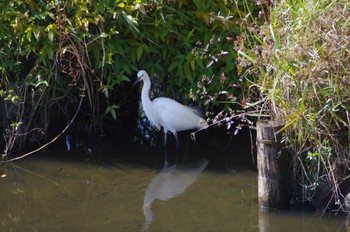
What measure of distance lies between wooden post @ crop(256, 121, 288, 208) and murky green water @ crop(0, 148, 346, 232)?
117mm

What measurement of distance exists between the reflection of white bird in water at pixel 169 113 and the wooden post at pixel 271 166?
1752 mm

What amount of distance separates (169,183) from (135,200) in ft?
1.97

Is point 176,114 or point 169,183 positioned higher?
point 176,114

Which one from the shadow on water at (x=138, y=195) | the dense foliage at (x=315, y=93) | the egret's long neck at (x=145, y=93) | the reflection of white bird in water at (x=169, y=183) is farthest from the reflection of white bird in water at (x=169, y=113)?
the dense foliage at (x=315, y=93)

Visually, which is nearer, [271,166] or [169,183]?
[271,166]

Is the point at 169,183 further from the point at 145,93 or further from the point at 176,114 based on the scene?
the point at 145,93

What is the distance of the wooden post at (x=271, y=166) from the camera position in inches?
212

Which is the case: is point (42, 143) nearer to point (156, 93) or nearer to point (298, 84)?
point (156, 93)

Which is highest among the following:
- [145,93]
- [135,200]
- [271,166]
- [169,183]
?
[145,93]

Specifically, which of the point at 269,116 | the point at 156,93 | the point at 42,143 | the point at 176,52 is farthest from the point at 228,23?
the point at 42,143

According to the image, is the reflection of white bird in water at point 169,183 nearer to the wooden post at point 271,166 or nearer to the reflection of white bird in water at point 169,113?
the reflection of white bird in water at point 169,113

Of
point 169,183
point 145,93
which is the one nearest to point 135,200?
point 169,183

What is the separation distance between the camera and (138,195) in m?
6.06

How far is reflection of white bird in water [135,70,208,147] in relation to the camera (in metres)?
7.25
